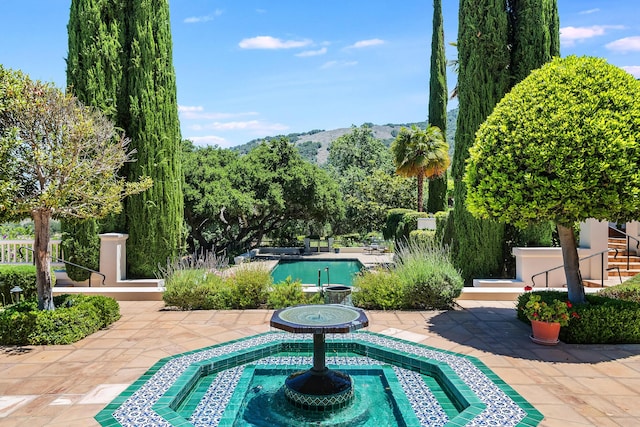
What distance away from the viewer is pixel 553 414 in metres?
3.76

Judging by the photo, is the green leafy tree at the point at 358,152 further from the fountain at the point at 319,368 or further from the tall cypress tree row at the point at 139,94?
the fountain at the point at 319,368

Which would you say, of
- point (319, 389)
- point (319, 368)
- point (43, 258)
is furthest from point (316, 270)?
point (319, 389)

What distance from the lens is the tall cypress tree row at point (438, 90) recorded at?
22.5 meters

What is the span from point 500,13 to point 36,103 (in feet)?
32.9

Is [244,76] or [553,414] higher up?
[244,76]

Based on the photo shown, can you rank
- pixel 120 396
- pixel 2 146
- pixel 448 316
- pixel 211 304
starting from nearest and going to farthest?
pixel 120 396
pixel 2 146
pixel 448 316
pixel 211 304

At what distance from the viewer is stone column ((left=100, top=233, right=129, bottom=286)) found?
10.1 meters

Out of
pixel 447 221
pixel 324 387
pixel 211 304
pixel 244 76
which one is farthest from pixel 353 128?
pixel 324 387

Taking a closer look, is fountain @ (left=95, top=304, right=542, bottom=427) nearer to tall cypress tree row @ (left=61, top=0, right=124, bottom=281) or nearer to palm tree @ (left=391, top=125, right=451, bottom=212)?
tall cypress tree row @ (left=61, top=0, right=124, bottom=281)

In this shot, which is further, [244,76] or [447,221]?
[244,76]

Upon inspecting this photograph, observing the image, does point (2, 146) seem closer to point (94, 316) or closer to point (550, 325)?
point (94, 316)

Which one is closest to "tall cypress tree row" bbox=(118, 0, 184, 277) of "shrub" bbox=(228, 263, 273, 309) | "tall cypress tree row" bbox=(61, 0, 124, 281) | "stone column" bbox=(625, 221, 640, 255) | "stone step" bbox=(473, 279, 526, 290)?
"tall cypress tree row" bbox=(61, 0, 124, 281)

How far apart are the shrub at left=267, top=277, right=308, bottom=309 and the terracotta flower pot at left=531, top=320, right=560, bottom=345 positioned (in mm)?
4012

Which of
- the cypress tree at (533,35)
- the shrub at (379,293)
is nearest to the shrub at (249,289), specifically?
the shrub at (379,293)
